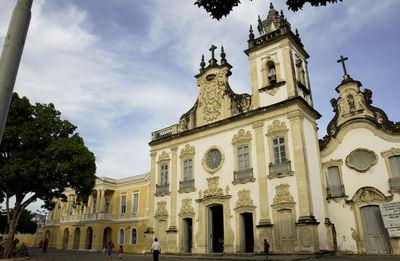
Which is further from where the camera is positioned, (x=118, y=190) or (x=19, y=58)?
(x=118, y=190)

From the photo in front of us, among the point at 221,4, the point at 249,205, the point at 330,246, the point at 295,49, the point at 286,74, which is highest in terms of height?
the point at 295,49

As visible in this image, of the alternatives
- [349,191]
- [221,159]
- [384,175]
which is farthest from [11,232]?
[384,175]

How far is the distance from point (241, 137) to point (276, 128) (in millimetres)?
2132

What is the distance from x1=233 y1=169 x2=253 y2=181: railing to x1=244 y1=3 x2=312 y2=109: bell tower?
371 cm

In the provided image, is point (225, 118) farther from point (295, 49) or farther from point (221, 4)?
point (221, 4)

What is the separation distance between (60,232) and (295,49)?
102ft

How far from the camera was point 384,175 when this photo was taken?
15570 mm

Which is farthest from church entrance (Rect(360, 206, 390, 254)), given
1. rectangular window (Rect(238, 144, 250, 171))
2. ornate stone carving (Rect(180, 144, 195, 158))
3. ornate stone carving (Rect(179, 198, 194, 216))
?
ornate stone carving (Rect(180, 144, 195, 158))

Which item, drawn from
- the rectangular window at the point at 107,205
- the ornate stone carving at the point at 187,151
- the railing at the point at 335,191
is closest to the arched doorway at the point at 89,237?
the rectangular window at the point at 107,205

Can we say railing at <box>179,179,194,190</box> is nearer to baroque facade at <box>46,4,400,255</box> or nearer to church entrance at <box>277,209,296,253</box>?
baroque facade at <box>46,4,400,255</box>

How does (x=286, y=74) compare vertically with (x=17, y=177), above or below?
above

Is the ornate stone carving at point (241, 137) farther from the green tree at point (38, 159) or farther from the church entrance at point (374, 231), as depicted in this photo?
the green tree at point (38, 159)

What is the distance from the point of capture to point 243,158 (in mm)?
17375

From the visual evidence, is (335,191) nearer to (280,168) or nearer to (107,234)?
(280,168)
